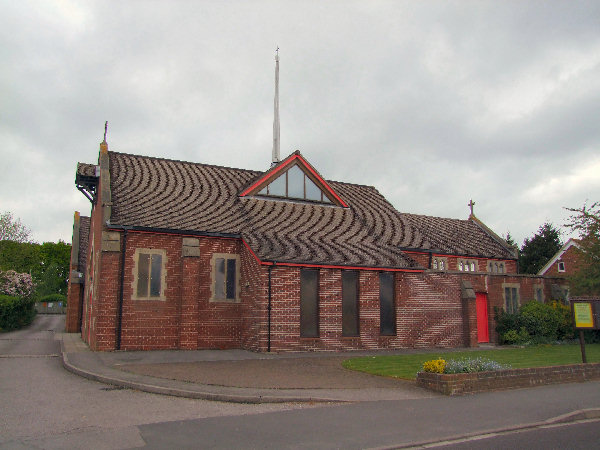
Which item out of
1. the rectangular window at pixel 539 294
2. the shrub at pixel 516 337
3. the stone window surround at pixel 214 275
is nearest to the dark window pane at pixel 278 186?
the stone window surround at pixel 214 275

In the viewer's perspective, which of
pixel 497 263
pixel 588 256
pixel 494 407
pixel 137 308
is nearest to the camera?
pixel 494 407

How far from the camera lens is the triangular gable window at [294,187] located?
2373 cm

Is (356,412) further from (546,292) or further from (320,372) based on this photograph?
(546,292)

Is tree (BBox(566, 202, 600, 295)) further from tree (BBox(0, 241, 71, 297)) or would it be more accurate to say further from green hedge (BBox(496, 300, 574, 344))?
tree (BBox(0, 241, 71, 297))

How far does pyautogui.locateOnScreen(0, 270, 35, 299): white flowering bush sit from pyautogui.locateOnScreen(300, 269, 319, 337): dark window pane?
3438 cm

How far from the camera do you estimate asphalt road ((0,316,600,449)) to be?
22.5 ft

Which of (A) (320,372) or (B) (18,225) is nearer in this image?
(A) (320,372)

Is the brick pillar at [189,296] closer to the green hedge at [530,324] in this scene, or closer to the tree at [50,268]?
the green hedge at [530,324]

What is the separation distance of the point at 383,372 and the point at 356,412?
4.62m

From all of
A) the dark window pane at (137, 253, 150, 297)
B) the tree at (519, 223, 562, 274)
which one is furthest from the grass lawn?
the tree at (519, 223, 562, 274)

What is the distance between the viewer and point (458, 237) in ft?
108

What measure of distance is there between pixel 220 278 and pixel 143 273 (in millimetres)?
3075

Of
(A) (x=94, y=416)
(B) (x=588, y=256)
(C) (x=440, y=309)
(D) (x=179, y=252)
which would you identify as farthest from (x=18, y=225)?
(B) (x=588, y=256)

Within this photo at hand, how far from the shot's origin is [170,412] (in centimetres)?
848
